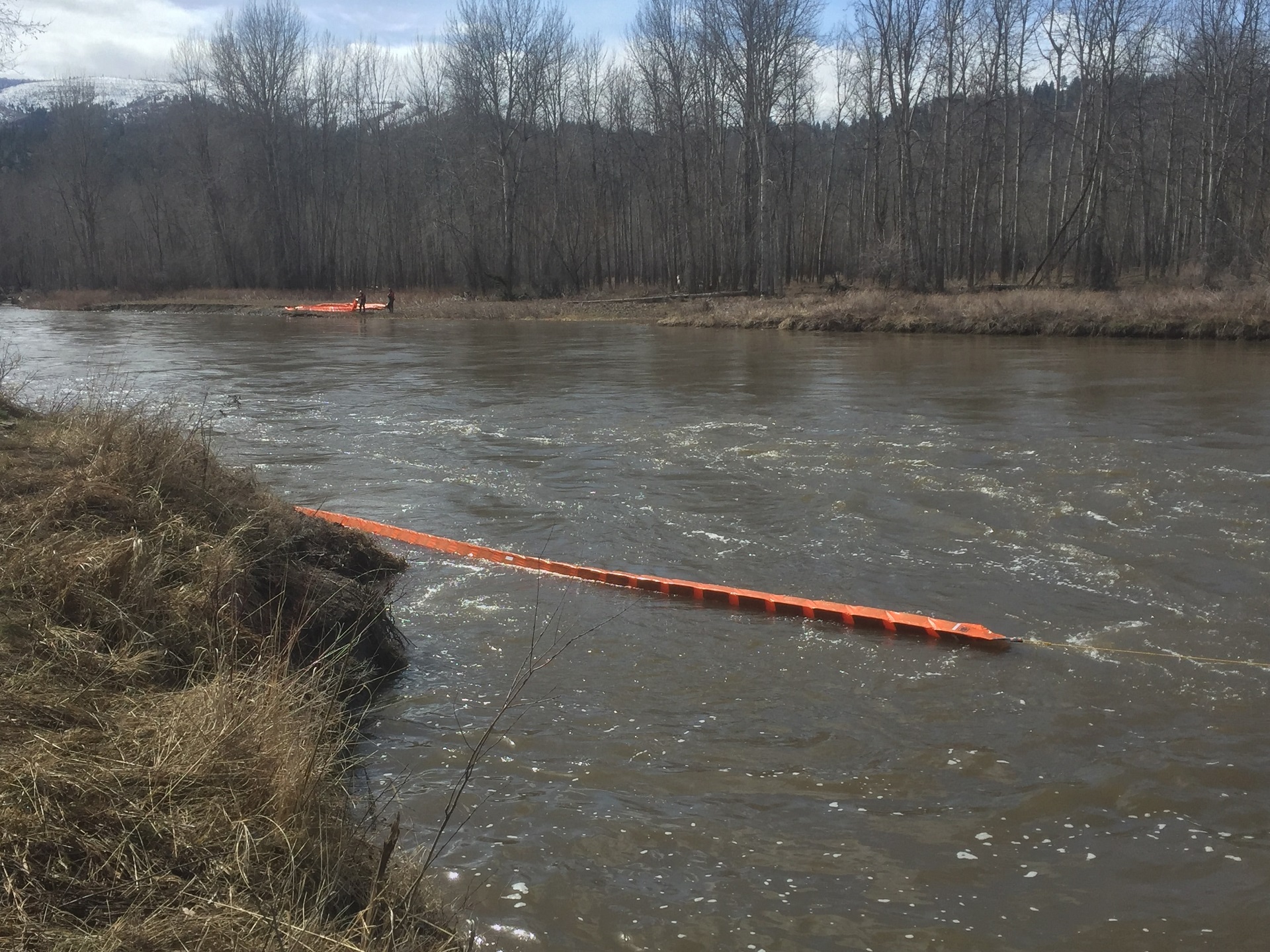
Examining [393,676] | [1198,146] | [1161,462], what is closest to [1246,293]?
[1161,462]

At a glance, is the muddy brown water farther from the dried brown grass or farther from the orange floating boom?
the dried brown grass

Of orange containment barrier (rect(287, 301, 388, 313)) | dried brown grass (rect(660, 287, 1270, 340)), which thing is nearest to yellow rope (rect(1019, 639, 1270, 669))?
dried brown grass (rect(660, 287, 1270, 340))

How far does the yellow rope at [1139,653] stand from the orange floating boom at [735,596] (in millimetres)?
264

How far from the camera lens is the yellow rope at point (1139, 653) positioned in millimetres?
6270

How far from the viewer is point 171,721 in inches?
144

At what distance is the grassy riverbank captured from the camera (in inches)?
111

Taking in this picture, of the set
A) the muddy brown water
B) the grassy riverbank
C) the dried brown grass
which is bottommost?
the muddy brown water

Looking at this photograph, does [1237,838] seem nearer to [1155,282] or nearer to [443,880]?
[443,880]

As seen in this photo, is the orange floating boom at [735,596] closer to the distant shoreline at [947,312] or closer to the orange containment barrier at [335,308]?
the distant shoreline at [947,312]

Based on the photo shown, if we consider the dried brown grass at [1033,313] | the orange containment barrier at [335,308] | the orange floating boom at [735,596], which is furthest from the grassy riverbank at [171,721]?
the orange containment barrier at [335,308]

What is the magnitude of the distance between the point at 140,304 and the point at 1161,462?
60.8 m

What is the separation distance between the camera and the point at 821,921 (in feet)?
12.6

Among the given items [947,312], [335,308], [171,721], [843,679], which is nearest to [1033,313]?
[947,312]

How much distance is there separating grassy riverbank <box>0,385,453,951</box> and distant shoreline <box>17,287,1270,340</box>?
A: 25326 mm
